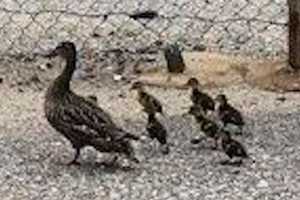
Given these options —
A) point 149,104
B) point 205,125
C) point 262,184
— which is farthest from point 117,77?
point 262,184

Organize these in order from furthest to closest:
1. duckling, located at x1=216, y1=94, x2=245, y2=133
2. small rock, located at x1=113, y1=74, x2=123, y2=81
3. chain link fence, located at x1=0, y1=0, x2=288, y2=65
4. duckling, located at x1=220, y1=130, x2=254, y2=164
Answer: chain link fence, located at x1=0, y1=0, x2=288, y2=65 < small rock, located at x1=113, y1=74, x2=123, y2=81 < duckling, located at x1=216, y1=94, x2=245, y2=133 < duckling, located at x1=220, y1=130, x2=254, y2=164

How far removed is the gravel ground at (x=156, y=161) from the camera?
6.83 metres

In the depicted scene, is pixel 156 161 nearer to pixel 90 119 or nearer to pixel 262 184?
pixel 90 119

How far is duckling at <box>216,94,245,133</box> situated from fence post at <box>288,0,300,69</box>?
4.76 feet

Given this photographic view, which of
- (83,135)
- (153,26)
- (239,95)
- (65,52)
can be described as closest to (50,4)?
(153,26)

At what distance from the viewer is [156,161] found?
739 centimetres

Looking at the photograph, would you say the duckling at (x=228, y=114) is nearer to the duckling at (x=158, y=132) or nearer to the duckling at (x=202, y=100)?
the duckling at (x=202, y=100)

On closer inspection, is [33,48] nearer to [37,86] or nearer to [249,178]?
[37,86]

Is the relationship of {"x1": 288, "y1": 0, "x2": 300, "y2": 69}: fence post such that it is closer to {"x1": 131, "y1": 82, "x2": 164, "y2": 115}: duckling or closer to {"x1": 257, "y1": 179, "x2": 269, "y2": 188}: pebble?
{"x1": 131, "y1": 82, "x2": 164, "y2": 115}: duckling

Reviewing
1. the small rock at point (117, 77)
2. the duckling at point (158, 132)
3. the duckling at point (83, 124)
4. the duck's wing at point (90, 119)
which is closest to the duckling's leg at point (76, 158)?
the duckling at point (83, 124)

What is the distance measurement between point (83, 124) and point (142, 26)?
3.75 metres

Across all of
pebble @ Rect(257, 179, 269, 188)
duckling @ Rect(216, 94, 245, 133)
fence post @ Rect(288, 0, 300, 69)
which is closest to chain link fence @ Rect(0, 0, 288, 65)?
fence post @ Rect(288, 0, 300, 69)

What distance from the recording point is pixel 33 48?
10195mm

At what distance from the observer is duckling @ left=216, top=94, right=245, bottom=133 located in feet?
26.1
